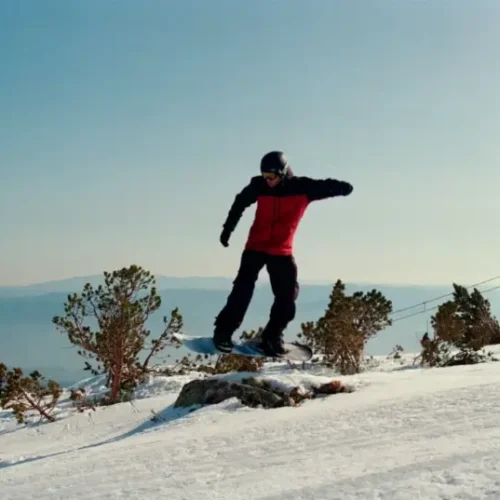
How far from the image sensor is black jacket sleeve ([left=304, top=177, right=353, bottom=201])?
538 centimetres

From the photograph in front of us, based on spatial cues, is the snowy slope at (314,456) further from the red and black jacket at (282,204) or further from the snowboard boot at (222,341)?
the red and black jacket at (282,204)

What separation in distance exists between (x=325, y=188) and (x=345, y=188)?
0.65 ft

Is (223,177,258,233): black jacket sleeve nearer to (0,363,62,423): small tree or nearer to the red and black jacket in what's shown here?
the red and black jacket

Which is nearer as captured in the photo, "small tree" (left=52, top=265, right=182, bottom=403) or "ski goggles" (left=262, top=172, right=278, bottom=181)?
"ski goggles" (left=262, top=172, right=278, bottom=181)

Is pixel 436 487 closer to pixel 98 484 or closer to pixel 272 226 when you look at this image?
pixel 98 484

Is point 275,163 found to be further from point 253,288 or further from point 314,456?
point 314,456

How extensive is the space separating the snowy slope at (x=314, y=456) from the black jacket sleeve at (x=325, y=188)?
189cm

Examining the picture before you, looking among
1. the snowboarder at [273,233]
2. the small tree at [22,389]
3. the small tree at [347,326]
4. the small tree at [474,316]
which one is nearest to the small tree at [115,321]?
the small tree at [22,389]

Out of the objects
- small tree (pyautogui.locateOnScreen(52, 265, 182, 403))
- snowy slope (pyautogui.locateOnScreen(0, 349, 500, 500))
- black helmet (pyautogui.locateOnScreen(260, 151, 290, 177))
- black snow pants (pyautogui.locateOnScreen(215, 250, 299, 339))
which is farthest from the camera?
small tree (pyautogui.locateOnScreen(52, 265, 182, 403))

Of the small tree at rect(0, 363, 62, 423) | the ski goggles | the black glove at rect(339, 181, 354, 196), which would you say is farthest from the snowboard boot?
the small tree at rect(0, 363, 62, 423)

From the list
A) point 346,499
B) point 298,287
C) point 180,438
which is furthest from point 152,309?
point 346,499

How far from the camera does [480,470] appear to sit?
2131 mm

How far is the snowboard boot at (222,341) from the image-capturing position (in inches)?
225

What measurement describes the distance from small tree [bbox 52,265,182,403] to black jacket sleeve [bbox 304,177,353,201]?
5684 millimetres
